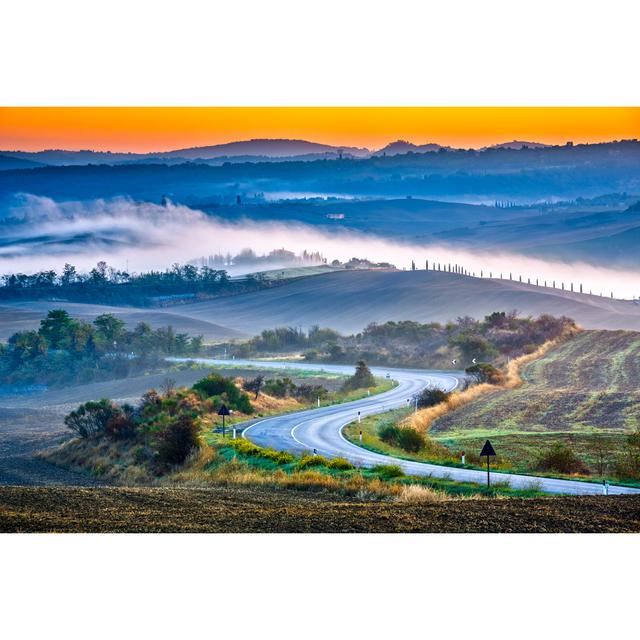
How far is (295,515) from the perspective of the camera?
18.1m

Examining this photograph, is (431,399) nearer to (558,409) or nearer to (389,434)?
(558,409)

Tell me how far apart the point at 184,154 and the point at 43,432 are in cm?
1493

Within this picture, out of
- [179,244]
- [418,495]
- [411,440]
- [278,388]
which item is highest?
[179,244]

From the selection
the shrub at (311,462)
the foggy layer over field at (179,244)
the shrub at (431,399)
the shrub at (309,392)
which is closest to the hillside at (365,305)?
the foggy layer over field at (179,244)

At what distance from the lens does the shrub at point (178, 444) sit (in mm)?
30198

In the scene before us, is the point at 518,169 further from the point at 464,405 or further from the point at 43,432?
the point at 43,432

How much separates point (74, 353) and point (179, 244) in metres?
10.6

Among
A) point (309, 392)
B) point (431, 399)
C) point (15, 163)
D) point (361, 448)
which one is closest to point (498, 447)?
point (361, 448)

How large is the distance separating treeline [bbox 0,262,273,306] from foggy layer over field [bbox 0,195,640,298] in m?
1.88

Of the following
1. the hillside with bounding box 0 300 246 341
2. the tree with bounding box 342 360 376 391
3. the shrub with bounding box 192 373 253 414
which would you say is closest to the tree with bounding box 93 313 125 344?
the hillside with bounding box 0 300 246 341

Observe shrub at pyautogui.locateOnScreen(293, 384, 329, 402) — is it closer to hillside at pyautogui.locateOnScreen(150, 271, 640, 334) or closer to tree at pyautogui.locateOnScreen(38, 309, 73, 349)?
tree at pyautogui.locateOnScreen(38, 309, 73, 349)

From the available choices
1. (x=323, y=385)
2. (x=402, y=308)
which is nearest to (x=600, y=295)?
(x=402, y=308)

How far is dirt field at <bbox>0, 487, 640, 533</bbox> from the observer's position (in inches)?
675
